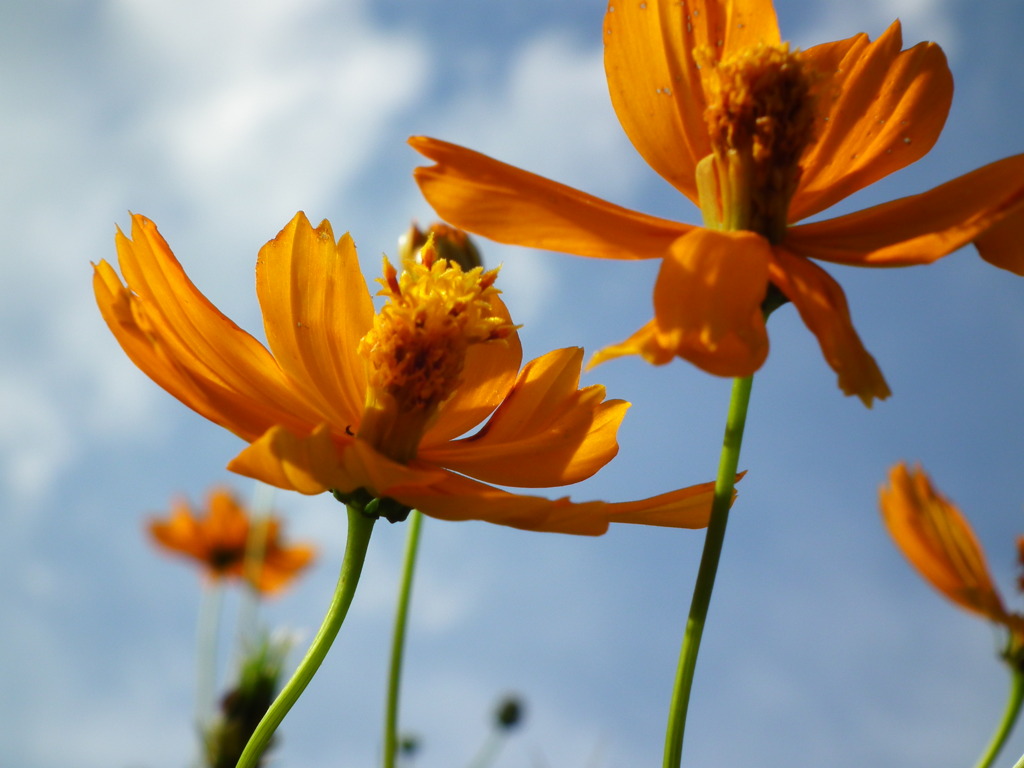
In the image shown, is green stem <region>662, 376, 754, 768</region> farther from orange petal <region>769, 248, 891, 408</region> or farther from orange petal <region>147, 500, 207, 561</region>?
orange petal <region>147, 500, 207, 561</region>

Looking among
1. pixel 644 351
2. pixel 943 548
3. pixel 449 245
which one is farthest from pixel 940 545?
pixel 644 351

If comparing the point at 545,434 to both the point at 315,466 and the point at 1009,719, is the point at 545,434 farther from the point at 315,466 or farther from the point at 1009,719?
the point at 1009,719

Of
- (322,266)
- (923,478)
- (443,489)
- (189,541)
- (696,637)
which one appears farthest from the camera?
(189,541)

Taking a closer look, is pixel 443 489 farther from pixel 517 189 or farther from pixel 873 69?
pixel 873 69

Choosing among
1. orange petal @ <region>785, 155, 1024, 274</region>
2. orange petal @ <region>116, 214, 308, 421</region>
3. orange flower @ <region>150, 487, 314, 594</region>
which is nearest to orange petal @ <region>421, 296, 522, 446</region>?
orange petal @ <region>116, 214, 308, 421</region>

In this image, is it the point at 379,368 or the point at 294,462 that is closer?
the point at 294,462

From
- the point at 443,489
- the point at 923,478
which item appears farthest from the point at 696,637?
the point at 923,478
